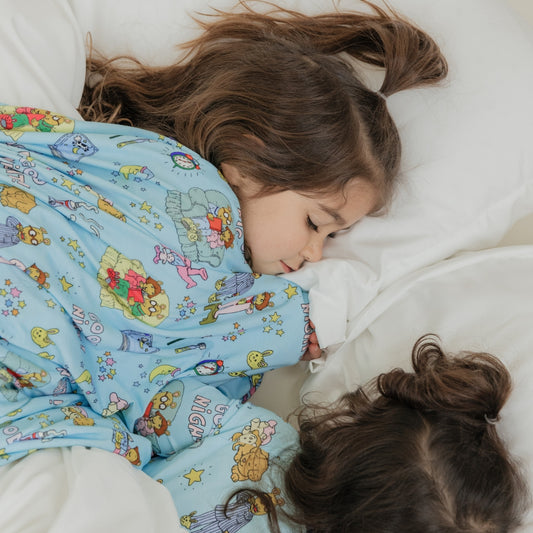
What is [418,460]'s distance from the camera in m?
0.92

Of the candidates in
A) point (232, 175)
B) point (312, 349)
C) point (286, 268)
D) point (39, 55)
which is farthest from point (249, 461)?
point (39, 55)

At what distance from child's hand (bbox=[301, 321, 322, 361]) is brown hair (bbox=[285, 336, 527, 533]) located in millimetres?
171

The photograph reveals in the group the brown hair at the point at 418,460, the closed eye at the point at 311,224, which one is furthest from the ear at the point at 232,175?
the brown hair at the point at 418,460

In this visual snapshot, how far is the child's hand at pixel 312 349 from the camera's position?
1210mm

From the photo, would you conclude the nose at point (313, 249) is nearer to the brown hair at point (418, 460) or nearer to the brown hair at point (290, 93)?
the brown hair at point (290, 93)

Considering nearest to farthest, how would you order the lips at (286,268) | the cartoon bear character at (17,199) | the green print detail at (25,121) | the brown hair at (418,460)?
the brown hair at (418,460), the cartoon bear character at (17,199), the green print detail at (25,121), the lips at (286,268)

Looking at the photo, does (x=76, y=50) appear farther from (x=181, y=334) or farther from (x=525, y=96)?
(x=525, y=96)

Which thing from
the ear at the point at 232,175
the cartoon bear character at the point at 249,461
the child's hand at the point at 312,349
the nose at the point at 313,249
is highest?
the ear at the point at 232,175

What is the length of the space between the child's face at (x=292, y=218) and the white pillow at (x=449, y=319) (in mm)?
141

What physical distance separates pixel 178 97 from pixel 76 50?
189 millimetres

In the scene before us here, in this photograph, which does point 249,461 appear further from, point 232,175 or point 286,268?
point 232,175

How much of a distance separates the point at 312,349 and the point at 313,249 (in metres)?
0.17

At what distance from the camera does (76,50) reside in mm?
1219

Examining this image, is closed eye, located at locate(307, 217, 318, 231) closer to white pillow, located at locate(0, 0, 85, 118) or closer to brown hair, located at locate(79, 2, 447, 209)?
brown hair, located at locate(79, 2, 447, 209)
